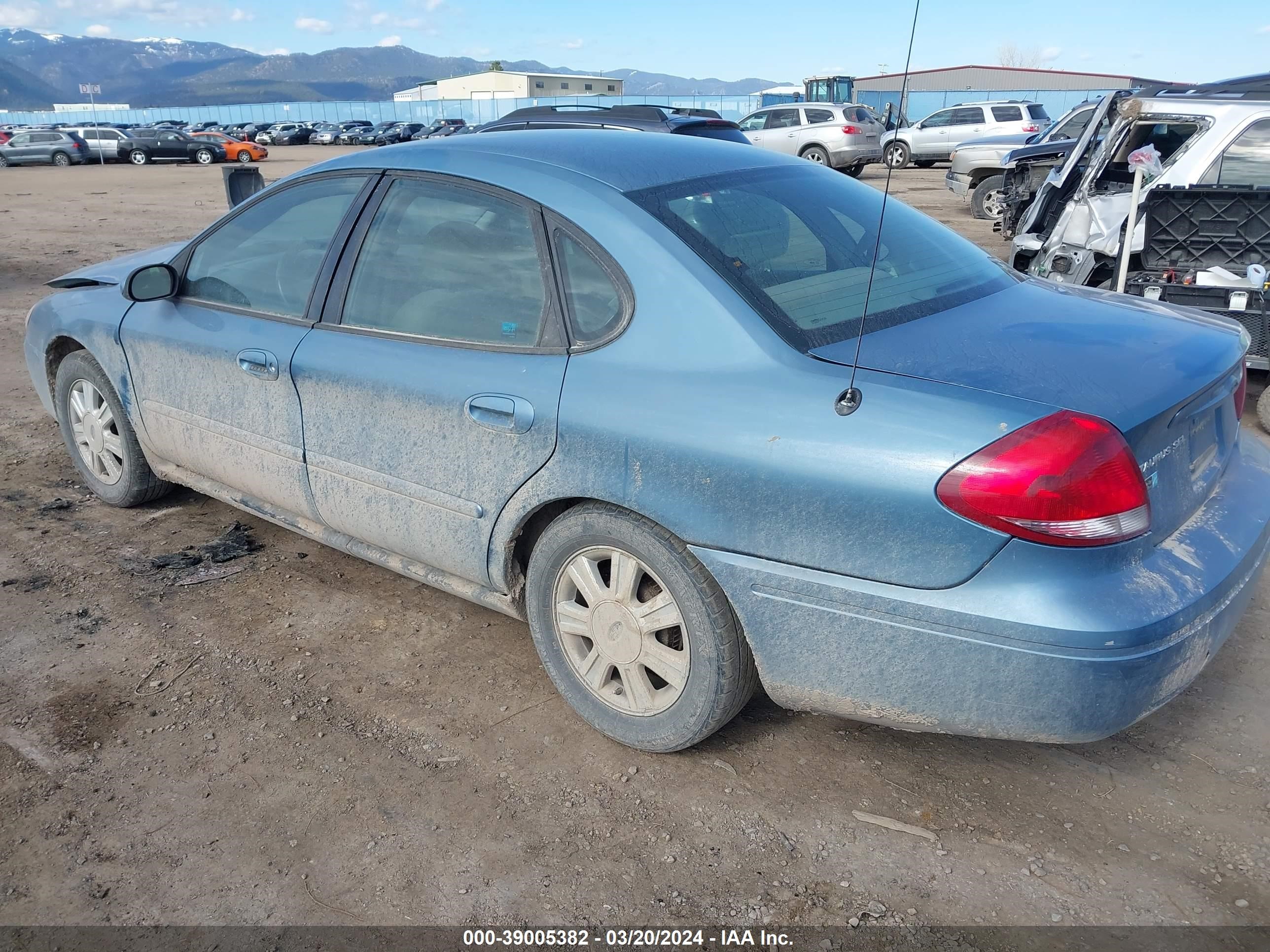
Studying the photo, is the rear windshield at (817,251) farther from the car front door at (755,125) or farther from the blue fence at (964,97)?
the blue fence at (964,97)

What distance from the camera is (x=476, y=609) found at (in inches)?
143

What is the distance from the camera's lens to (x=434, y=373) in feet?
9.43

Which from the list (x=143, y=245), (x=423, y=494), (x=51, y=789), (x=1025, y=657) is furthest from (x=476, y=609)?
(x=143, y=245)

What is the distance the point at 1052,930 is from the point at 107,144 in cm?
4318

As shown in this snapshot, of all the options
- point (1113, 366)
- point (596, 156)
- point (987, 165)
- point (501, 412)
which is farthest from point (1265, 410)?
point (987, 165)

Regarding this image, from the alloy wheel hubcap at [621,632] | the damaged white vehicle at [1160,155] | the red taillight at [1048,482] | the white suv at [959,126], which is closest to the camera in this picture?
the red taillight at [1048,482]

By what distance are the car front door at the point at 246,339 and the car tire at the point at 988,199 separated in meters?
12.4

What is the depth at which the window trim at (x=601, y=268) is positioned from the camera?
2555mm

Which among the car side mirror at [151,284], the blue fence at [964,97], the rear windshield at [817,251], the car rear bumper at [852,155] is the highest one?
the rear windshield at [817,251]

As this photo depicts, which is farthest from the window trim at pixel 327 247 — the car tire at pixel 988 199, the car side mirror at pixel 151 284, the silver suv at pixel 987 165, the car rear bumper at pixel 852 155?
the car rear bumper at pixel 852 155

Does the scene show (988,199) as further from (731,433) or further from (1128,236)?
(731,433)

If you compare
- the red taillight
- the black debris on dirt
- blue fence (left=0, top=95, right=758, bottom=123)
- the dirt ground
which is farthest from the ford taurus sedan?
blue fence (left=0, top=95, right=758, bottom=123)

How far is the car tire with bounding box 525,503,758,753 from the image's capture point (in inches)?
97.2

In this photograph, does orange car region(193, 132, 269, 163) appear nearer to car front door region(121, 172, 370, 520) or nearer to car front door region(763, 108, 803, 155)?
car front door region(763, 108, 803, 155)
